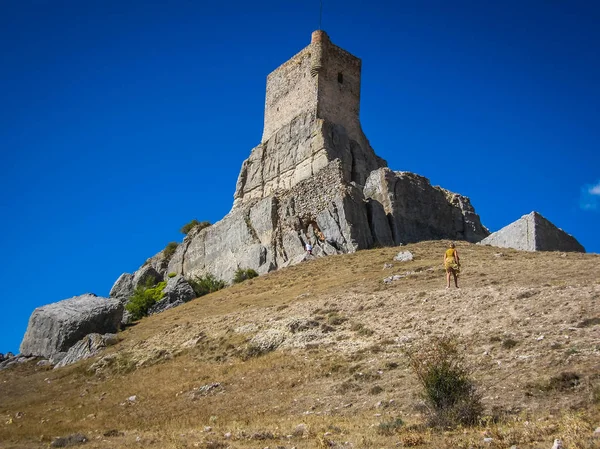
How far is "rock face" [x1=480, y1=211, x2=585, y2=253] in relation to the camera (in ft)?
96.4

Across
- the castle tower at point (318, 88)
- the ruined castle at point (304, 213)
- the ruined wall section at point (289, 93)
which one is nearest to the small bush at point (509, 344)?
the ruined castle at point (304, 213)

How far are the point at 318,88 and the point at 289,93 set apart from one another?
2873 millimetres

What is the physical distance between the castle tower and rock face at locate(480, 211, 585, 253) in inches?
566

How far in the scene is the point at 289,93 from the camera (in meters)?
43.2

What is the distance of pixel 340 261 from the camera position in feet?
94.6

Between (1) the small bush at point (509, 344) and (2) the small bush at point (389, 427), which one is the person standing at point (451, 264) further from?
(2) the small bush at point (389, 427)

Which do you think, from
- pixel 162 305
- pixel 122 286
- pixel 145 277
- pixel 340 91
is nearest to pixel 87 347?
pixel 162 305

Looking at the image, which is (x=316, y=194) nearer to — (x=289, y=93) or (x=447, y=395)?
(x=289, y=93)

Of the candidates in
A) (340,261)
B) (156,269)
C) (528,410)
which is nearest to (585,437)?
(528,410)

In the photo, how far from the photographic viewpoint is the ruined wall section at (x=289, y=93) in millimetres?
41656

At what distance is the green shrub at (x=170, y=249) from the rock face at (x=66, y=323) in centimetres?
1679

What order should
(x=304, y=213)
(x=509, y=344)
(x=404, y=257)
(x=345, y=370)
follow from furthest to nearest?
(x=304, y=213) < (x=404, y=257) < (x=345, y=370) < (x=509, y=344)

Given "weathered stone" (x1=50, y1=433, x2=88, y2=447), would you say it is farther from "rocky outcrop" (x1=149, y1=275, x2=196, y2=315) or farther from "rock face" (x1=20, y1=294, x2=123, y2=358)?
"rocky outcrop" (x1=149, y1=275, x2=196, y2=315)

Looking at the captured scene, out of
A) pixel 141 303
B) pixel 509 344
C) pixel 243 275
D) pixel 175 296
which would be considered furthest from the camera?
pixel 243 275
